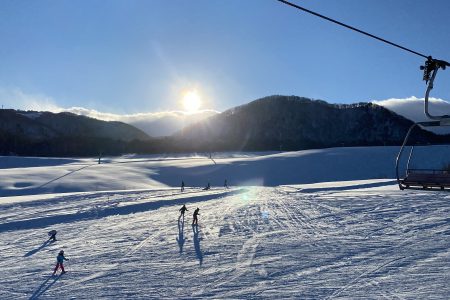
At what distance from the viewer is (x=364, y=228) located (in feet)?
57.2

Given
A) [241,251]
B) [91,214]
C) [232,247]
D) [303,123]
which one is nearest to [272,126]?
[303,123]

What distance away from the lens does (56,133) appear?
159125 mm

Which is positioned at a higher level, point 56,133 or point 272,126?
point 272,126

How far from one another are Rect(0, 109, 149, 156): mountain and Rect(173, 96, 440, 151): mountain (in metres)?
34.7

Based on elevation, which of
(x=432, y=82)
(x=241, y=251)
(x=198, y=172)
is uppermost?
(x=432, y=82)

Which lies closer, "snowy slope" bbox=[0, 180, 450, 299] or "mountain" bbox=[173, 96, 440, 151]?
"snowy slope" bbox=[0, 180, 450, 299]

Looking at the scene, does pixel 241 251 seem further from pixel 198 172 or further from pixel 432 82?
pixel 198 172

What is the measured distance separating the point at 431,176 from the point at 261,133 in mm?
157665

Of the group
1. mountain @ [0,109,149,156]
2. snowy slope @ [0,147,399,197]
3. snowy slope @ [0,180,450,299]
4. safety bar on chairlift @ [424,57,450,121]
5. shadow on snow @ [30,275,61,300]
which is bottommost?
shadow on snow @ [30,275,61,300]

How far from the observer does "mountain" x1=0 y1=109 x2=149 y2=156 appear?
387ft

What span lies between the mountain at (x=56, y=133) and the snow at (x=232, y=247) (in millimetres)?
93337

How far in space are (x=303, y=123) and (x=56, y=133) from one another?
9684 cm

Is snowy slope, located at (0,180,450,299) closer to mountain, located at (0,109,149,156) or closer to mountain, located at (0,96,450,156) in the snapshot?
mountain, located at (0,109,149,156)

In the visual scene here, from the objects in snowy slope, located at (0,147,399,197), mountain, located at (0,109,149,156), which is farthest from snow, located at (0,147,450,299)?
mountain, located at (0,109,149,156)
